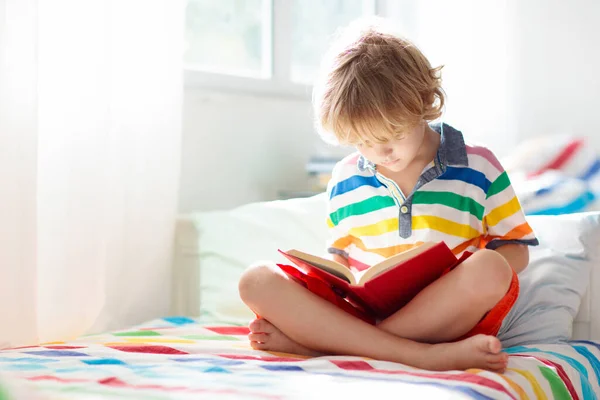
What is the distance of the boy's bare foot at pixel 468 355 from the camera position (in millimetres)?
1111

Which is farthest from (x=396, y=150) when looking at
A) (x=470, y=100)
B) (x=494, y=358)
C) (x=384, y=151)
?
(x=470, y=100)

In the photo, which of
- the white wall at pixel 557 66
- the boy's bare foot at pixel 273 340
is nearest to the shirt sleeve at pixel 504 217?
the boy's bare foot at pixel 273 340

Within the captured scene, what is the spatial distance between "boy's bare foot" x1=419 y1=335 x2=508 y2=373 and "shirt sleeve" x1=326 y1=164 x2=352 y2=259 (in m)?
0.37

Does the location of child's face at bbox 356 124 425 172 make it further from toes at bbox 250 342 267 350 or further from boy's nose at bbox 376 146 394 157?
toes at bbox 250 342 267 350

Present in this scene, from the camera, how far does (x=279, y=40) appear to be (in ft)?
7.88

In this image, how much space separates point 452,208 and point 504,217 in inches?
3.3

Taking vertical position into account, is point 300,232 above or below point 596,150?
below

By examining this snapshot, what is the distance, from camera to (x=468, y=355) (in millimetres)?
1124

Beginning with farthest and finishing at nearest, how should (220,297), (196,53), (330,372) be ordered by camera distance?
(196,53), (220,297), (330,372)

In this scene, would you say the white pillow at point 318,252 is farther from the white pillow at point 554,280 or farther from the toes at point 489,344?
the toes at point 489,344

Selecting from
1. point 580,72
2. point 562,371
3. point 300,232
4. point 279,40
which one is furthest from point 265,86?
point 562,371

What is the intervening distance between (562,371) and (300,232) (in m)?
0.69

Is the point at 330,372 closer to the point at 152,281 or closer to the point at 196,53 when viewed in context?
the point at 152,281

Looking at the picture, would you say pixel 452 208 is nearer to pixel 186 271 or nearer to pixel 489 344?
pixel 489 344
